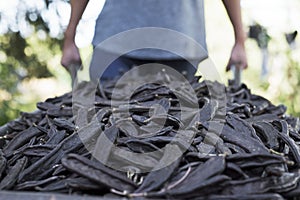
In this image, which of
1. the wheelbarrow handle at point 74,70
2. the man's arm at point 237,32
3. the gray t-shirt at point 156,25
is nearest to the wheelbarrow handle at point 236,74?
the man's arm at point 237,32

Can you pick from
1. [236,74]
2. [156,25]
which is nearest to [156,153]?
[156,25]

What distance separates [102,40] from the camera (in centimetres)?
222

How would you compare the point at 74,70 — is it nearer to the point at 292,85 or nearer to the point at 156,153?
the point at 156,153

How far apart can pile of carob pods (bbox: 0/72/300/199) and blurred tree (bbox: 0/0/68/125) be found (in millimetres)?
2809

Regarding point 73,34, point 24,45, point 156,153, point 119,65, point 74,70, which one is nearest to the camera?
point 156,153

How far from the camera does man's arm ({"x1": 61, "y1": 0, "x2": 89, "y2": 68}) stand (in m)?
1.88

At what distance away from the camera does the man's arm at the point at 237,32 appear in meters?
2.05

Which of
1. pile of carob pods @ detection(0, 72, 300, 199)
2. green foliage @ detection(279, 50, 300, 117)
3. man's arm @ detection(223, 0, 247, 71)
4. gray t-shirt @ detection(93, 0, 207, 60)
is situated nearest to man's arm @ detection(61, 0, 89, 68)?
gray t-shirt @ detection(93, 0, 207, 60)

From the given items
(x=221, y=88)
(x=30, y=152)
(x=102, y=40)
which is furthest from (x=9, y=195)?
(x=102, y=40)

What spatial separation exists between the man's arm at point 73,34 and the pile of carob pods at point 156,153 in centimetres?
57

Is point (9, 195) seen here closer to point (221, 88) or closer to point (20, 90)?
point (221, 88)

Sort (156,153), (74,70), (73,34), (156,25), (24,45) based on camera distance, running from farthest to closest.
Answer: (24,45) < (156,25) < (74,70) < (73,34) < (156,153)

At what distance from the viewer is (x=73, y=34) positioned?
1.95 metres

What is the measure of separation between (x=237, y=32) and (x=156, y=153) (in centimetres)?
135
